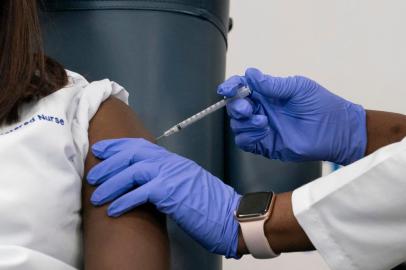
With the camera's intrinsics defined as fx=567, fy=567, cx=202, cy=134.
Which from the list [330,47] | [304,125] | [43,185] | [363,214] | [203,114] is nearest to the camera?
[43,185]

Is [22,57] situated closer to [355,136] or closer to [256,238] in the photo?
[256,238]

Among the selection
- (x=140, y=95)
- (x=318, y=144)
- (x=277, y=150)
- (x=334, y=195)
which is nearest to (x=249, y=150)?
(x=277, y=150)

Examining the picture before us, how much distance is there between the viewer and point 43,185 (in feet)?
3.04

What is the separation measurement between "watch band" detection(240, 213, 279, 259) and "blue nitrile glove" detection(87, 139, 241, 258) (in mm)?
37

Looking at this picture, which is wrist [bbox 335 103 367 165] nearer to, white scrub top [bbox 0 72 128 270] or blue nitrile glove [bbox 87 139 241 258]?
blue nitrile glove [bbox 87 139 241 258]

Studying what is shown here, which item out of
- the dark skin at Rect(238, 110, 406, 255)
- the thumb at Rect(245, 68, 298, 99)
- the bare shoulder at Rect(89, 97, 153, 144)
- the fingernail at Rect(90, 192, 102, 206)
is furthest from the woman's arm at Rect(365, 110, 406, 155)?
the fingernail at Rect(90, 192, 102, 206)

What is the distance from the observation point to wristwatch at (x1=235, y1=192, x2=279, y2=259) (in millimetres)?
1061

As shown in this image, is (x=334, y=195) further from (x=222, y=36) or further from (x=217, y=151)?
(x=222, y=36)

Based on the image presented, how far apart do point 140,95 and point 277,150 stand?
1.23 feet

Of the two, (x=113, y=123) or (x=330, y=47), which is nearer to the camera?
(x=113, y=123)

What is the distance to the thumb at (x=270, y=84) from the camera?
1.36 m

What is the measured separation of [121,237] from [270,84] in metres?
0.59

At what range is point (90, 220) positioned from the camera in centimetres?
101

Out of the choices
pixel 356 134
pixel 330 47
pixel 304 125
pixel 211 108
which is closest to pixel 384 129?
pixel 356 134
